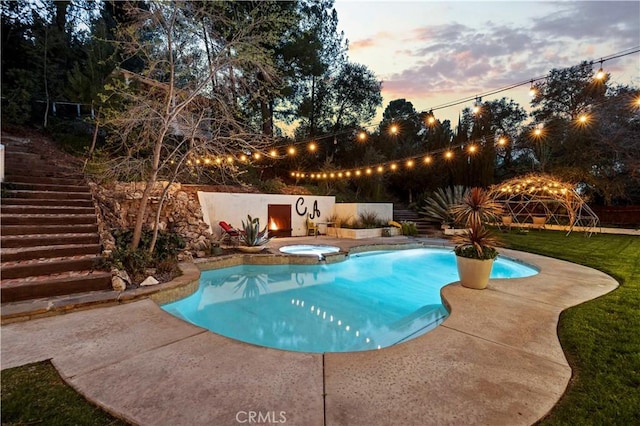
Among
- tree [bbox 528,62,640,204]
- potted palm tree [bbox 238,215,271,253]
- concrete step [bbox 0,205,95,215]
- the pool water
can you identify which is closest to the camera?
the pool water

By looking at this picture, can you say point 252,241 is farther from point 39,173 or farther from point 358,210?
point 39,173

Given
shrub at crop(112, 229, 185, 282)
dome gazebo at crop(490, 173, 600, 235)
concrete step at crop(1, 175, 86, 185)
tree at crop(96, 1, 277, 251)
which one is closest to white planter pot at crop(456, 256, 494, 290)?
tree at crop(96, 1, 277, 251)

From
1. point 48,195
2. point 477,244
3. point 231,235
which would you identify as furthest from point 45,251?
point 477,244

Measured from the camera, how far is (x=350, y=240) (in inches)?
419

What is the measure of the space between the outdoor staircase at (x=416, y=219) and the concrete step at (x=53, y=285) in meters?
11.7

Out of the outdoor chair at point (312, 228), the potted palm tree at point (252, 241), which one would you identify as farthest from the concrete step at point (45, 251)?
the outdoor chair at point (312, 228)

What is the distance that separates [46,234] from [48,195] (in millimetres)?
1866

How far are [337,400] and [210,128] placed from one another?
5.46m

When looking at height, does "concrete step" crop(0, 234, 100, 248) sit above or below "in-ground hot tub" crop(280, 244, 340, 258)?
above

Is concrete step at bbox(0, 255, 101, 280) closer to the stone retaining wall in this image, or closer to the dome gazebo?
the stone retaining wall

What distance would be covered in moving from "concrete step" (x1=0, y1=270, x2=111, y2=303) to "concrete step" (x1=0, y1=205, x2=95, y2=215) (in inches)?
93.0

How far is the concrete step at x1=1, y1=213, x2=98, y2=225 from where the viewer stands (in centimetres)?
511

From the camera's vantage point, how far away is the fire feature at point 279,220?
10.6m

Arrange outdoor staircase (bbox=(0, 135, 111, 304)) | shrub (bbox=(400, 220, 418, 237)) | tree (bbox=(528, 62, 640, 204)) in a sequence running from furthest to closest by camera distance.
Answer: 1. tree (bbox=(528, 62, 640, 204))
2. shrub (bbox=(400, 220, 418, 237))
3. outdoor staircase (bbox=(0, 135, 111, 304))
